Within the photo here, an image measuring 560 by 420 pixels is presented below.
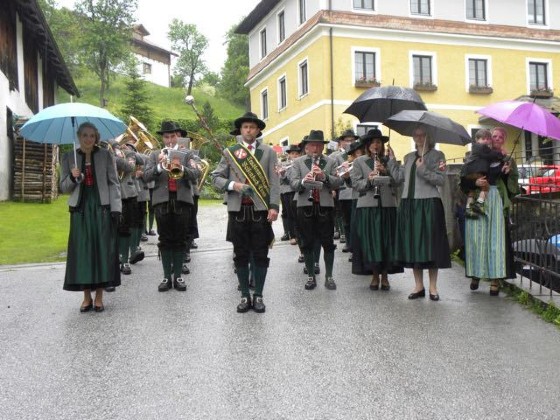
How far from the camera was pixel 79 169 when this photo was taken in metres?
6.67

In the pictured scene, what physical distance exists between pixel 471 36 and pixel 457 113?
159 inches

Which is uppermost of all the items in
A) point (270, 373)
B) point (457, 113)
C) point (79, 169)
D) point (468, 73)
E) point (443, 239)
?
point (468, 73)

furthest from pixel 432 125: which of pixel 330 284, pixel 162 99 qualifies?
pixel 162 99

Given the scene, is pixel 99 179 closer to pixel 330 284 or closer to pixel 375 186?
pixel 330 284

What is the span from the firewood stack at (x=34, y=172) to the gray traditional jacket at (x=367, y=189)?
48.1 ft

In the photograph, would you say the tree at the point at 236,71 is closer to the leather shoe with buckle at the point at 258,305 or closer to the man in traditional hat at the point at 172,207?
the man in traditional hat at the point at 172,207

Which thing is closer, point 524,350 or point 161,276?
point 524,350

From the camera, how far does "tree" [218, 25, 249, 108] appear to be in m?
67.2

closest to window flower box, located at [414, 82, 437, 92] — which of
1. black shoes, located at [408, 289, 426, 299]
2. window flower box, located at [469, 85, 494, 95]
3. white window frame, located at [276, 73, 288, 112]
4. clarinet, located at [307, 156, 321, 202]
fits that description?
window flower box, located at [469, 85, 494, 95]

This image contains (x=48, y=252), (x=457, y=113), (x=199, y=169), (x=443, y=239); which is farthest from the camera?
(x=457, y=113)

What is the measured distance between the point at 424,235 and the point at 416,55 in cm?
2562

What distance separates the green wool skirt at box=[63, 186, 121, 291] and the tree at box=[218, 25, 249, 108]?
61.2m

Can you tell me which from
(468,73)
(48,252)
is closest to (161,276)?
(48,252)

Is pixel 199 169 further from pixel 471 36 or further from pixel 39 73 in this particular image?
pixel 471 36
